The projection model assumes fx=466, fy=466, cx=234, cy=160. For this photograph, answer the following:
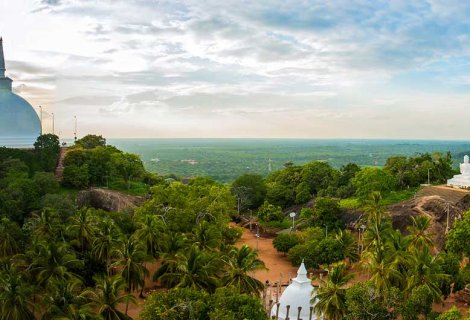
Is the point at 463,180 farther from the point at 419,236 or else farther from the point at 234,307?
the point at 234,307

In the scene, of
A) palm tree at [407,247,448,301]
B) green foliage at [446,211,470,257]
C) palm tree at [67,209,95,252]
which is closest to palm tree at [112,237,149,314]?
palm tree at [67,209,95,252]

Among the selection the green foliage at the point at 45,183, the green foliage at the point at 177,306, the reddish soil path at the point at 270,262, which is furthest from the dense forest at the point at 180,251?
the reddish soil path at the point at 270,262

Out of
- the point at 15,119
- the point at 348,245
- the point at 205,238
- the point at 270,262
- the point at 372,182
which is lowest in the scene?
the point at 270,262

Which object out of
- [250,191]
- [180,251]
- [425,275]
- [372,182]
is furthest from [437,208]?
[180,251]

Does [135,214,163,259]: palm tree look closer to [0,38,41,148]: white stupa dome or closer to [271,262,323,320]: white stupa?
[271,262,323,320]: white stupa

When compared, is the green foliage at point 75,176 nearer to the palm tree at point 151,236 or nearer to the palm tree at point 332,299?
the palm tree at point 151,236

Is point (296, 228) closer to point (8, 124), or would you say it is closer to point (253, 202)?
point (253, 202)

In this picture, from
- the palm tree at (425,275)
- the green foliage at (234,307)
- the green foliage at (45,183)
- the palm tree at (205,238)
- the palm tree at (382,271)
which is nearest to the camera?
the green foliage at (234,307)
